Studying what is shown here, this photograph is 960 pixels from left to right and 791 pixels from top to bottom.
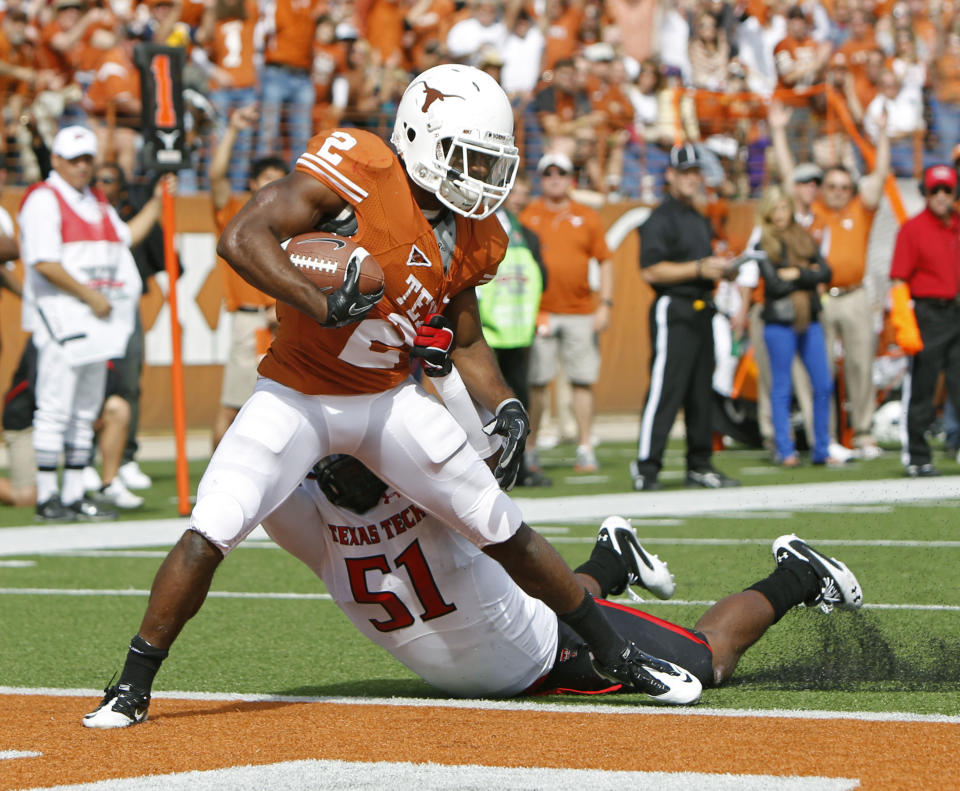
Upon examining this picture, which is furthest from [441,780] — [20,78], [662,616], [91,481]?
[20,78]

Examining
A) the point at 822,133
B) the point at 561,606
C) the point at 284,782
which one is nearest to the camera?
the point at 284,782

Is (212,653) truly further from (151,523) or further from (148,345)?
A: (148,345)

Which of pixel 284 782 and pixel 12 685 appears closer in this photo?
pixel 284 782

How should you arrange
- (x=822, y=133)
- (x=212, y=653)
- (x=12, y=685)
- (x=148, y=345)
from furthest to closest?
(x=822, y=133) < (x=148, y=345) < (x=212, y=653) < (x=12, y=685)

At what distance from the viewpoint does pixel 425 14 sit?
1766 centimetres

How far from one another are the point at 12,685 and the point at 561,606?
70.3 inches

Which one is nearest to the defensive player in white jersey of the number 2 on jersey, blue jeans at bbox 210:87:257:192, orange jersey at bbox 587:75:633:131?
the number 2 on jersey

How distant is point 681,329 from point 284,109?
6056 millimetres

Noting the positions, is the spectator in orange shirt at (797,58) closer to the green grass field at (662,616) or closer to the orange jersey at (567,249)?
the orange jersey at (567,249)

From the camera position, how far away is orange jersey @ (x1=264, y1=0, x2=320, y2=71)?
15492 millimetres

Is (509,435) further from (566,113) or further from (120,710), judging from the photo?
(566,113)

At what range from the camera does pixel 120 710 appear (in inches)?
166

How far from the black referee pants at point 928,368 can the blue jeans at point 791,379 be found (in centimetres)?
90

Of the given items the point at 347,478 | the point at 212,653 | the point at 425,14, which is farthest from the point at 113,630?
the point at 425,14
